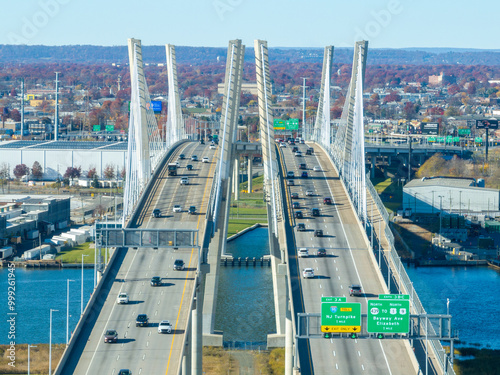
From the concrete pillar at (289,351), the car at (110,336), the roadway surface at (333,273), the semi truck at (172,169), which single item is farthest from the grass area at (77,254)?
the car at (110,336)

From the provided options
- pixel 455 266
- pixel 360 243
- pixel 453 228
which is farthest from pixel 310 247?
pixel 453 228

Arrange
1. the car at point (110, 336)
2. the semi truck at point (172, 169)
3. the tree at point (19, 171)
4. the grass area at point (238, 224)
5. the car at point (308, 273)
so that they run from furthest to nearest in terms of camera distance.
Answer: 1. the tree at point (19, 171)
2. the grass area at point (238, 224)
3. the semi truck at point (172, 169)
4. the car at point (308, 273)
5. the car at point (110, 336)

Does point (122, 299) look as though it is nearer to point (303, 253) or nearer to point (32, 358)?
point (32, 358)

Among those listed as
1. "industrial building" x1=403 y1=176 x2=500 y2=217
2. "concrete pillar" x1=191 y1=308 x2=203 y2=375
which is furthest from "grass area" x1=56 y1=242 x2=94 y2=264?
"industrial building" x1=403 y1=176 x2=500 y2=217

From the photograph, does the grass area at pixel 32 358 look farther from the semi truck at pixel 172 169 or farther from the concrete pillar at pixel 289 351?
the semi truck at pixel 172 169

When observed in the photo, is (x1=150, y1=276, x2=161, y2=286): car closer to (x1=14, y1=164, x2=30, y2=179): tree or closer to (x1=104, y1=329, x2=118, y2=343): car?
(x1=104, y1=329, x2=118, y2=343): car

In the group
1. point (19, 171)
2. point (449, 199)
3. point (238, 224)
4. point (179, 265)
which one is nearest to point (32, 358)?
point (179, 265)
